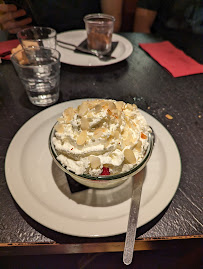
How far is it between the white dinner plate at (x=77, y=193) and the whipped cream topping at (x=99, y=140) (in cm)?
11

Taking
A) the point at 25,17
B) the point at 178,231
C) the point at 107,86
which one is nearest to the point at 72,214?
the point at 178,231

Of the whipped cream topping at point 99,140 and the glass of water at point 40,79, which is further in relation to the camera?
the glass of water at point 40,79

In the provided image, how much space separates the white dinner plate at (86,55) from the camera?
110 centimetres

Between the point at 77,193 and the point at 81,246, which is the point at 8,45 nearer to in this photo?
the point at 77,193

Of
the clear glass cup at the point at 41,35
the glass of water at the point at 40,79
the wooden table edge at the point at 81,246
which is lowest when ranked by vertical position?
the wooden table edge at the point at 81,246

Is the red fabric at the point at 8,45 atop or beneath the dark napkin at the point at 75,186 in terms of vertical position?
atop

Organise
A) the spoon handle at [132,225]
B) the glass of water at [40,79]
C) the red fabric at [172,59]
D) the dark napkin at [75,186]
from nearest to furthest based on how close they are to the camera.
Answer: the spoon handle at [132,225]
the dark napkin at [75,186]
the glass of water at [40,79]
the red fabric at [172,59]

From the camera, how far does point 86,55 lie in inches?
46.3

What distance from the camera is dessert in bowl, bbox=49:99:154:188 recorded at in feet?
1.56

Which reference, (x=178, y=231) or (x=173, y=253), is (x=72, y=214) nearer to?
(x=178, y=231)

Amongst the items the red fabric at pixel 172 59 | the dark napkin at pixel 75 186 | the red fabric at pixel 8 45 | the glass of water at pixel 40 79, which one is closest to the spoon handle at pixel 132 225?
the dark napkin at pixel 75 186

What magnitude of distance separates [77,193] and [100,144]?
6.1 inches

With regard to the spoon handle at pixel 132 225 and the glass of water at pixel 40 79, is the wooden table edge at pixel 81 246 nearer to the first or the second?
the spoon handle at pixel 132 225

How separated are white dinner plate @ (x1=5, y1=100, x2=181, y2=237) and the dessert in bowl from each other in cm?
7
